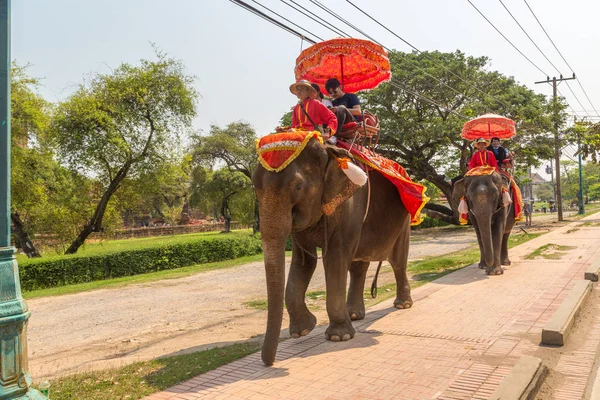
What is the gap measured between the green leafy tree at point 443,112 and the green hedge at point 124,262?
11720 mm

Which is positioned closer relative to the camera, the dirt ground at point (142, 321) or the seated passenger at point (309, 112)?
the seated passenger at point (309, 112)

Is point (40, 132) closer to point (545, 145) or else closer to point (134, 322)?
point (134, 322)

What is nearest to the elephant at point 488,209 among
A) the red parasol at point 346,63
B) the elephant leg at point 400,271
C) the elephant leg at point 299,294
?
the elephant leg at point 400,271

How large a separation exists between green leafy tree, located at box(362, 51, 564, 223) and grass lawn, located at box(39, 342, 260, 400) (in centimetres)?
2340

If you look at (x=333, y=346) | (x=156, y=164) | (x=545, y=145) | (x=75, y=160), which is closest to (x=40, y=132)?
(x=75, y=160)

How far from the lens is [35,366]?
6758mm

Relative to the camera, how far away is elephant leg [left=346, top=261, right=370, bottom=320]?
23.9 ft

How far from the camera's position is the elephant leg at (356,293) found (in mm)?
7285

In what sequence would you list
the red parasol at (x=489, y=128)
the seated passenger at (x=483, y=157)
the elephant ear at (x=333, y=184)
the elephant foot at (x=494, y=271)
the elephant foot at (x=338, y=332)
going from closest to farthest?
the elephant ear at (x=333, y=184)
the elephant foot at (x=338, y=332)
the elephant foot at (x=494, y=271)
the seated passenger at (x=483, y=157)
the red parasol at (x=489, y=128)

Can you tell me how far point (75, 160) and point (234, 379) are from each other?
18677mm

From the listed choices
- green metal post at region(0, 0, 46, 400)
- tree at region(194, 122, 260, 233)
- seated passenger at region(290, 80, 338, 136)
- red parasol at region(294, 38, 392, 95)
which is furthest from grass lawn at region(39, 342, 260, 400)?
tree at region(194, 122, 260, 233)

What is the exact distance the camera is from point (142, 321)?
9547 millimetres


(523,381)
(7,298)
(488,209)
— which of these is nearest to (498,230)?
(488,209)

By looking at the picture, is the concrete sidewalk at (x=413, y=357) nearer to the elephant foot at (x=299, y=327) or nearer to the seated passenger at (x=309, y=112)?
the elephant foot at (x=299, y=327)
